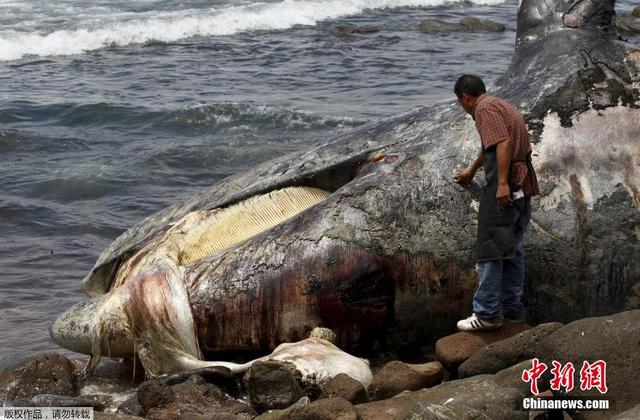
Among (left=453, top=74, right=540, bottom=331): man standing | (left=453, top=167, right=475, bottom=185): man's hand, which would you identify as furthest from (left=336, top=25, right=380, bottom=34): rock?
(left=453, top=74, right=540, bottom=331): man standing

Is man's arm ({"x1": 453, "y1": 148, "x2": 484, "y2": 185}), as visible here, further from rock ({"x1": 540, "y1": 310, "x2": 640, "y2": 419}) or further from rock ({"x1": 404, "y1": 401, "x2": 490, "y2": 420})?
rock ({"x1": 404, "y1": 401, "x2": 490, "y2": 420})

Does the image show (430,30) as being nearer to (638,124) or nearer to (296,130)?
(296,130)

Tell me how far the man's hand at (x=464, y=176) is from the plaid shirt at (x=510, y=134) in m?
0.66

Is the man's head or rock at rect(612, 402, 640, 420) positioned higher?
the man's head

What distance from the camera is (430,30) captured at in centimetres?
2633

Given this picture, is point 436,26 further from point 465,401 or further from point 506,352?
point 465,401

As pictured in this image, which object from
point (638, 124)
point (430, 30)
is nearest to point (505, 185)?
point (638, 124)

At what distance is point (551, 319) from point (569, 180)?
97 centimetres

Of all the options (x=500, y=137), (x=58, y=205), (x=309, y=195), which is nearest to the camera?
(x=500, y=137)

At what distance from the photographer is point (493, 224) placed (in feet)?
22.8

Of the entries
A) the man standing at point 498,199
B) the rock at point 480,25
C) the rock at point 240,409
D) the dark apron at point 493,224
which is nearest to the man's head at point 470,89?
the man standing at point 498,199

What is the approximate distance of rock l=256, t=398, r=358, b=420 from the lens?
589 cm

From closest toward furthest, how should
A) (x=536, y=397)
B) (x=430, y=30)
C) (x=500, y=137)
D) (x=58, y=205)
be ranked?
(x=536, y=397) → (x=500, y=137) → (x=58, y=205) → (x=430, y=30)

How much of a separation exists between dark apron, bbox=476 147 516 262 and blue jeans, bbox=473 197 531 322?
0.24 ft
